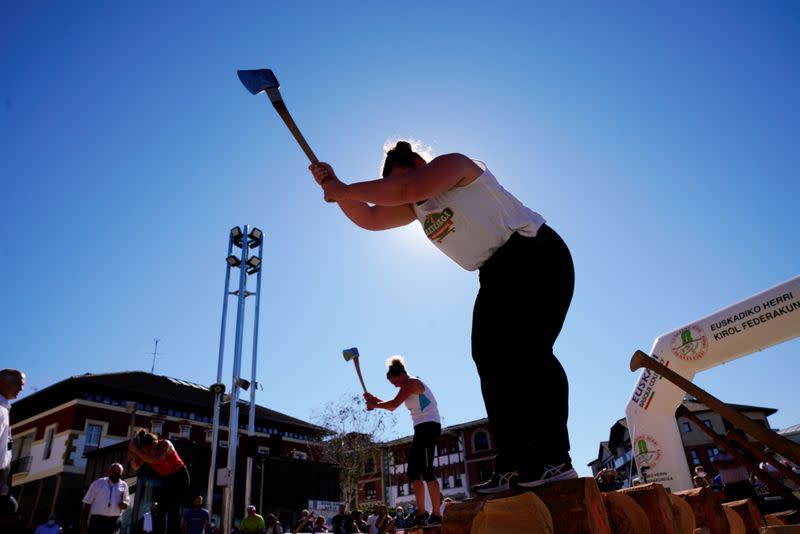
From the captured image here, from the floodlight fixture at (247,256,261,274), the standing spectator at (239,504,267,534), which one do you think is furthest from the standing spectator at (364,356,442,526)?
the floodlight fixture at (247,256,261,274)

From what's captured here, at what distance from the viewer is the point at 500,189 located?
6.95 ft

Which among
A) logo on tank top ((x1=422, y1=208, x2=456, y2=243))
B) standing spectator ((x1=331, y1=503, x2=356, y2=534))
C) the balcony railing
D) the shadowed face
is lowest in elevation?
standing spectator ((x1=331, y1=503, x2=356, y2=534))

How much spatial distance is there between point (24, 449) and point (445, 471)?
132 feet

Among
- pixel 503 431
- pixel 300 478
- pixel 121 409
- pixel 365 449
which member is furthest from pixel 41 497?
pixel 503 431

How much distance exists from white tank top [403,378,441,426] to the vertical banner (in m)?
4.56

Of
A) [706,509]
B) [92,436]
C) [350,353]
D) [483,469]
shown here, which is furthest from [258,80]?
[483,469]

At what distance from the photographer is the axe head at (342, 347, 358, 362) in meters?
6.75

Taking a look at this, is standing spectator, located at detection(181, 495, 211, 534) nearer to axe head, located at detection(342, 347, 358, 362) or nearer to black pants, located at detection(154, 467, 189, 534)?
black pants, located at detection(154, 467, 189, 534)

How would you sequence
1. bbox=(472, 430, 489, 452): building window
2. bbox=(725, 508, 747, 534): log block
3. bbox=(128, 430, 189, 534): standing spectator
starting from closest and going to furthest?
bbox=(725, 508, 747, 534): log block → bbox=(128, 430, 189, 534): standing spectator → bbox=(472, 430, 489, 452): building window

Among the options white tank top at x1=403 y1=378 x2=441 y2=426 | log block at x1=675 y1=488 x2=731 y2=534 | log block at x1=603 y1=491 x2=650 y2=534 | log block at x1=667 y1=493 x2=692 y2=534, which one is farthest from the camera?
white tank top at x1=403 y1=378 x2=441 y2=426

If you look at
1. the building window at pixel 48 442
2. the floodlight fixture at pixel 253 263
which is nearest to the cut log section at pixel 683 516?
the floodlight fixture at pixel 253 263

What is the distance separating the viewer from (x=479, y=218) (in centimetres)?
206

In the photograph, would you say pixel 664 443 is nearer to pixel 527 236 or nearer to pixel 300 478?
pixel 527 236

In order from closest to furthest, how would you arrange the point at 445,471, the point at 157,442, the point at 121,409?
the point at 157,442
the point at 121,409
the point at 445,471
